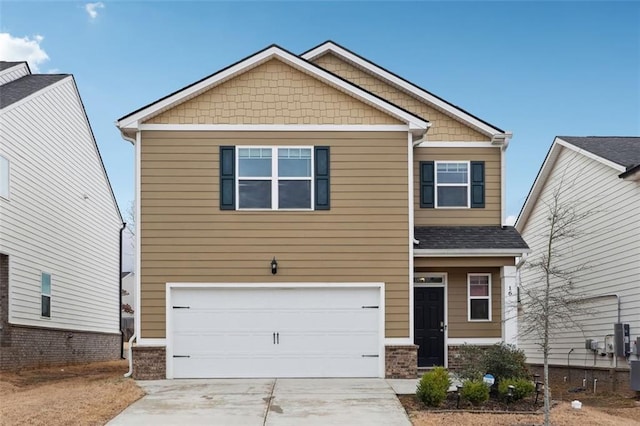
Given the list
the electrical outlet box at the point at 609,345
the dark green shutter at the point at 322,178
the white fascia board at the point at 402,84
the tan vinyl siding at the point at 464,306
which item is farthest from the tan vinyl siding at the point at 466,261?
the white fascia board at the point at 402,84

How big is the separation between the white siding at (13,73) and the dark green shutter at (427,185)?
11.2 metres

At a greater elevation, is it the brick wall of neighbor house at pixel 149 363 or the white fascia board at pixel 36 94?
the white fascia board at pixel 36 94

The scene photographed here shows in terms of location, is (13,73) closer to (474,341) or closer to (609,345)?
(474,341)

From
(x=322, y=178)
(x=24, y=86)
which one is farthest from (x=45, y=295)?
(x=322, y=178)

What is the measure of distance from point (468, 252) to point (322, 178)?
363 centimetres

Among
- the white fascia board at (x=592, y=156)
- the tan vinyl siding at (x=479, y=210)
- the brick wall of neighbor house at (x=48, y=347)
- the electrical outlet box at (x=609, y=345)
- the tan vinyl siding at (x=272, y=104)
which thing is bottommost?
the brick wall of neighbor house at (x=48, y=347)

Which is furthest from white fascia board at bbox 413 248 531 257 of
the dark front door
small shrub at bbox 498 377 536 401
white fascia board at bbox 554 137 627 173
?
small shrub at bbox 498 377 536 401

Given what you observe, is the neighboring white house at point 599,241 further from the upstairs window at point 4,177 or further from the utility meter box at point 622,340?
the upstairs window at point 4,177

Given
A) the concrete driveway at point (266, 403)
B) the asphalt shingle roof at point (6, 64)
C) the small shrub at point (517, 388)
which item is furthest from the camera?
the asphalt shingle roof at point (6, 64)

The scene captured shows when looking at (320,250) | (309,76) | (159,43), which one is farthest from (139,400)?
(159,43)

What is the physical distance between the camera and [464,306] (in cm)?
1759

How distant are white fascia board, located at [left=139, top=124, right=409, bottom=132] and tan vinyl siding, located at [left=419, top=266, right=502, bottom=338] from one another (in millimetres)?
3578

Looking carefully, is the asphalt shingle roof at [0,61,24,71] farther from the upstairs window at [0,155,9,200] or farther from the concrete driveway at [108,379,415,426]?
the concrete driveway at [108,379,415,426]

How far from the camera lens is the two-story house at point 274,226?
15.8 meters
